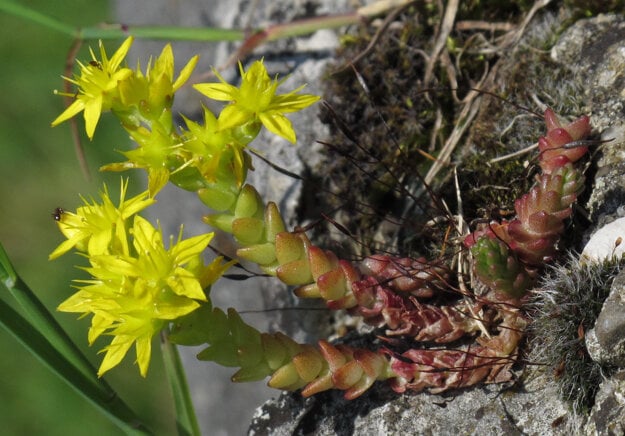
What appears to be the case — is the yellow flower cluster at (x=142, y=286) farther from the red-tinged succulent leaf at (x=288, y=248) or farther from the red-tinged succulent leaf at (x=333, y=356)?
the red-tinged succulent leaf at (x=333, y=356)

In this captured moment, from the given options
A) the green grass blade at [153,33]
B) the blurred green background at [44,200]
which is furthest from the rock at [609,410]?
the blurred green background at [44,200]

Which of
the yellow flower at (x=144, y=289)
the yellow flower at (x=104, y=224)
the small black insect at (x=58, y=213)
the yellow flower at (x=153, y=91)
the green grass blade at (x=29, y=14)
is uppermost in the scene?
the green grass blade at (x=29, y=14)

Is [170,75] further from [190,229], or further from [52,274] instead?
[52,274]

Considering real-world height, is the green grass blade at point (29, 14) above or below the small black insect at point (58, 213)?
above

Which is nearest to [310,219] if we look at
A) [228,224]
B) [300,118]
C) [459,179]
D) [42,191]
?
[300,118]

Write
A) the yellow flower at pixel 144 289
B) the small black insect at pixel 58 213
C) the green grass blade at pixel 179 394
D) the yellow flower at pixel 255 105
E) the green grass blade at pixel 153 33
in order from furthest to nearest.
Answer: the green grass blade at pixel 153 33
the green grass blade at pixel 179 394
the small black insect at pixel 58 213
the yellow flower at pixel 255 105
the yellow flower at pixel 144 289

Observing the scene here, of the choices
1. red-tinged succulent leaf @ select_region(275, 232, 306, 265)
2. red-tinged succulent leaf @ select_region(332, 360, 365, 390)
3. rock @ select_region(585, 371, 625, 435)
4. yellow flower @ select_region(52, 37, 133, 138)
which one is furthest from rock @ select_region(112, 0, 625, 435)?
yellow flower @ select_region(52, 37, 133, 138)
